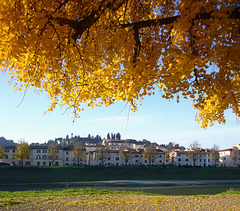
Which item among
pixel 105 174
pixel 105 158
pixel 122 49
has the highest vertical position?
pixel 122 49

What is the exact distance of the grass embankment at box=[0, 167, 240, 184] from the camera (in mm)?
41938

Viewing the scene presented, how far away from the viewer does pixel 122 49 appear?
593 cm

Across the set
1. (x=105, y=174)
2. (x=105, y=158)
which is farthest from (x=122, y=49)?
(x=105, y=158)

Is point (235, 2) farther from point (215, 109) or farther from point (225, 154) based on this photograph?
point (225, 154)

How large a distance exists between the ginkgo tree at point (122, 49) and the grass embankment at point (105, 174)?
3637cm

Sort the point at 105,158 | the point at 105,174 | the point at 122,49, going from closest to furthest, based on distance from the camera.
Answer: the point at 122,49 → the point at 105,174 → the point at 105,158

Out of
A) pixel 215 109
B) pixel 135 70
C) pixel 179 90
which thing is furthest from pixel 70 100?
pixel 215 109

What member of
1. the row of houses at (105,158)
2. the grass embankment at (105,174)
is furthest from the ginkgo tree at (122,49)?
the row of houses at (105,158)

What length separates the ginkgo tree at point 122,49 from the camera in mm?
4316

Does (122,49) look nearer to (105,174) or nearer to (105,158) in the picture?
(105,174)

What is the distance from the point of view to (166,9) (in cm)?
676

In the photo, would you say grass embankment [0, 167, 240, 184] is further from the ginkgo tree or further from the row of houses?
the ginkgo tree

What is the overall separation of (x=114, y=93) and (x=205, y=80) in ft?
5.96

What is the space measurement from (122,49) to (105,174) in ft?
148
